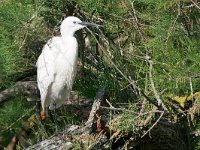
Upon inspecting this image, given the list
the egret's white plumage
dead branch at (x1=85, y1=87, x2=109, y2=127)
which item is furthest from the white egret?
dead branch at (x1=85, y1=87, x2=109, y2=127)

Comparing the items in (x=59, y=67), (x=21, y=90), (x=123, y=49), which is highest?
(x=123, y=49)

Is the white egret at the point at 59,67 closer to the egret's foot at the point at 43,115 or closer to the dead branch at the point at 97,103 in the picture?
the egret's foot at the point at 43,115

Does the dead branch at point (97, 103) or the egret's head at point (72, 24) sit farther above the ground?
the egret's head at point (72, 24)

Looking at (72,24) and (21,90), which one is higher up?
(72,24)

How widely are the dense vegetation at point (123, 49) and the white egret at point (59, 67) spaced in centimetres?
6

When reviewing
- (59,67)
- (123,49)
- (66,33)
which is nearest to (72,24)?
(66,33)

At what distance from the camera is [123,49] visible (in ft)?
9.53

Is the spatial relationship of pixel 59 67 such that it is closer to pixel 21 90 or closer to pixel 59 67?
pixel 59 67

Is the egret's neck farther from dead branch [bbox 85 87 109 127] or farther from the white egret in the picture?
dead branch [bbox 85 87 109 127]

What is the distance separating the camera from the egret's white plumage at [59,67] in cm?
305

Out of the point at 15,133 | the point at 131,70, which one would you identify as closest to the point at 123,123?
the point at 131,70

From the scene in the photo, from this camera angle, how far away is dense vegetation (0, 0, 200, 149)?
2.54 m

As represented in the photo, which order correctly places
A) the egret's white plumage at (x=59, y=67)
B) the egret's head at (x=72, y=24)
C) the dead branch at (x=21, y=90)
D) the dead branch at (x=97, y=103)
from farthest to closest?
the dead branch at (x=21, y=90) < the egret's white plumage at (x=59, y=67) < the egret's head at (x=72, y=24) < the dead branch at (x=97, y=103)

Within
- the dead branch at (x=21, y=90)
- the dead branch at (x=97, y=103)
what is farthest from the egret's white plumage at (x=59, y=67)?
→ the dead branch at (x=97, y=103)
